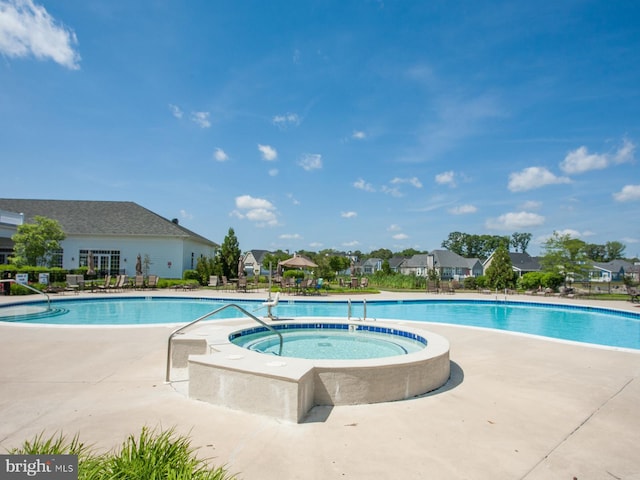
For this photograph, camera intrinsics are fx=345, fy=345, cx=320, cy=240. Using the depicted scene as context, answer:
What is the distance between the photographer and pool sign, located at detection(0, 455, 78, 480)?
199 centimetres

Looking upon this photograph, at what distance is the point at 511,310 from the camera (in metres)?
17.1

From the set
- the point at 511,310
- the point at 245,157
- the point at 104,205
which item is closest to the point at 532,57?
the point at 511,310

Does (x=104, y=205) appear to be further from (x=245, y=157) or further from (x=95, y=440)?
(x=95, y=440)

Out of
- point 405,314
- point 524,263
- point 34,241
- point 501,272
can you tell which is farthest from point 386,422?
point 524,263

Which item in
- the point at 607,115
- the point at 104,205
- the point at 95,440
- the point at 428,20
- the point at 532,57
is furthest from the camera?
the point at 104,205

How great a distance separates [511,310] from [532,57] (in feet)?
37.0

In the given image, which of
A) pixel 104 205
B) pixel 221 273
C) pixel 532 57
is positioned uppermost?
pixel 532 57

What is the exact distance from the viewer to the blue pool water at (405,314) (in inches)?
458

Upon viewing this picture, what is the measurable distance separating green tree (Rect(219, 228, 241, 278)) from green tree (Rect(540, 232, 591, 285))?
29937 millimetres

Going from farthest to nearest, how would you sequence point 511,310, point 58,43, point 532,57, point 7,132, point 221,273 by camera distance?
1. point 221,273
2. point 511,310
3. point 7,132
4. point 532,57
5. point 58,43

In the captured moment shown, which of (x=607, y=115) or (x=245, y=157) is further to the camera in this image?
(x=245, y=157)

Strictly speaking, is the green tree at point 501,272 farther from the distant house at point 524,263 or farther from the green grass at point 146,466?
the distant house at point 524,263

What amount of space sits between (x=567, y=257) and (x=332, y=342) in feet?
114

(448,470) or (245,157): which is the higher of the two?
(245,157)
